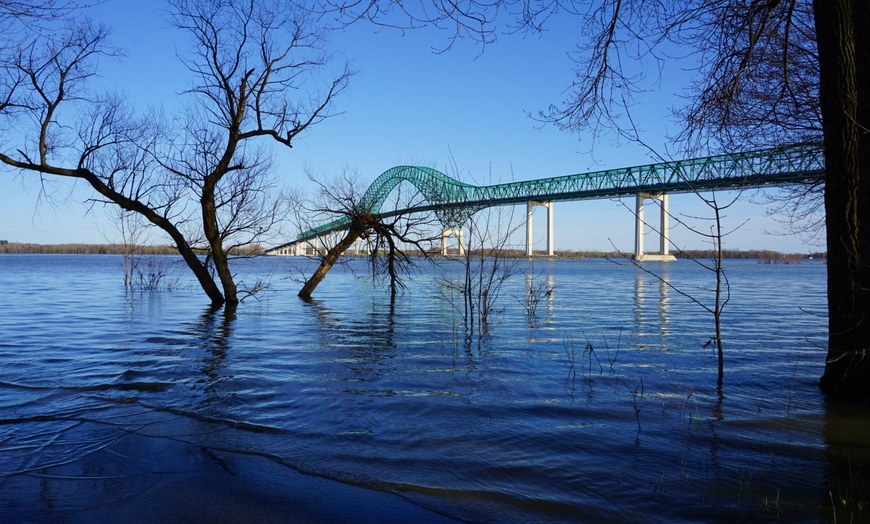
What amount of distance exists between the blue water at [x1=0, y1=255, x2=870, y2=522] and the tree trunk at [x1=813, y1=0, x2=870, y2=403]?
56 cm

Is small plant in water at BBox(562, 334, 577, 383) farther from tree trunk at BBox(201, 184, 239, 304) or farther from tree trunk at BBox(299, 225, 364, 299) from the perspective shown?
tree trunk at BBox(201, 184, 239, 304)

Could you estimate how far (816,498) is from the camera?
3.69 meters

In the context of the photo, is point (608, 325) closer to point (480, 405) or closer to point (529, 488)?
point (480, 405)

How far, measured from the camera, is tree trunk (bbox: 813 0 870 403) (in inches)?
220

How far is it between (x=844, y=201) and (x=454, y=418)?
13.8 feet

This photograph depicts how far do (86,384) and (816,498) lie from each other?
21.6 feet

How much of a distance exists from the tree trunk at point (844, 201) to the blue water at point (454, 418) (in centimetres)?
56

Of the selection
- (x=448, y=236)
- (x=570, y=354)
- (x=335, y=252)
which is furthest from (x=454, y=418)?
(x=335, y=252)

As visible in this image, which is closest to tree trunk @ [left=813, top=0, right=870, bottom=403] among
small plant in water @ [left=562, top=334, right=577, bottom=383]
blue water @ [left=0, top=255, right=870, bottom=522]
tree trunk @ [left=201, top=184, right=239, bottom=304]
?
blue water @ [left=0, top=255, right=870, bottom=522]

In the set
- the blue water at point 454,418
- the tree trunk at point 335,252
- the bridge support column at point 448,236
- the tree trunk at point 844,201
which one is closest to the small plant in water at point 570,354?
the blue water at point 454,418

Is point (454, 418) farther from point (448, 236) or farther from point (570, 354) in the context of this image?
point (448, 236)

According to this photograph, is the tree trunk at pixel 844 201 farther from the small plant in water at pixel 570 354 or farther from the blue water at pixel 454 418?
the small plant in water at pixel 570 354

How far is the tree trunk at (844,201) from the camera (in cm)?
559

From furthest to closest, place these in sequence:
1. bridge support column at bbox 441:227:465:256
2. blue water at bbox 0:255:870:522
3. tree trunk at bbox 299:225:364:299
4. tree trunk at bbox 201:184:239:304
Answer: tree trunk at bbox 299:225:364:299 → tree trunk at bbox 201:184:239:304 → bridge support column at bbox 441:227:465:256 → blue water at bbox 0:255:870:522
